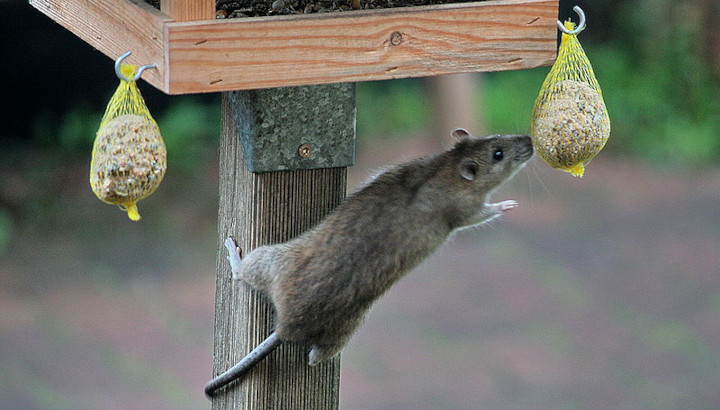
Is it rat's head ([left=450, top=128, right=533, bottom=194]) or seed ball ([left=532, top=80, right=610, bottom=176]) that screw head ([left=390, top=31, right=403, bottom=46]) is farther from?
rat's head ([left=450, top=128, right=533, bottom=194])

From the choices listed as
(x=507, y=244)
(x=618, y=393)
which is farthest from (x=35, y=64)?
(x=618, y=393)

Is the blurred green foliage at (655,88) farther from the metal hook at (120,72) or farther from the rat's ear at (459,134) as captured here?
the metal hook at (120,72)

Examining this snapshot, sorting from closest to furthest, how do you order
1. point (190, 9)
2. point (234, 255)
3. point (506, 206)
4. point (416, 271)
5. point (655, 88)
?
point (190, 9) < point (234, 255) < point (506, 206) < point (416, 271) < point (655, 88)

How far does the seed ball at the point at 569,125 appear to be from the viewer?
2.73 meters

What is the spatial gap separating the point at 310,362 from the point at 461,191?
0.63 meters

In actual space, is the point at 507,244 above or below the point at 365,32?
above

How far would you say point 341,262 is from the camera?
108 inches

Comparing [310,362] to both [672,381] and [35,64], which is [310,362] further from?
[35,64]

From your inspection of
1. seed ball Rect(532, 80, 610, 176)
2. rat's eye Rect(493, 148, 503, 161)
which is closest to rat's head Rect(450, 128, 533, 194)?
rat's eye Rect(493, 148, 503, 161)

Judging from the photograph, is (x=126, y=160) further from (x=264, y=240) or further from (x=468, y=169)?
(x=468, y=169)

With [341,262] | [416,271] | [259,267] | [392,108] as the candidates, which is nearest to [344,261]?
[341,262]

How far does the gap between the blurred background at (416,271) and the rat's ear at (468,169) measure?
3387 millimetres

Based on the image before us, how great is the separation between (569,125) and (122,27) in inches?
41.6

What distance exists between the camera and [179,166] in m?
8.65
